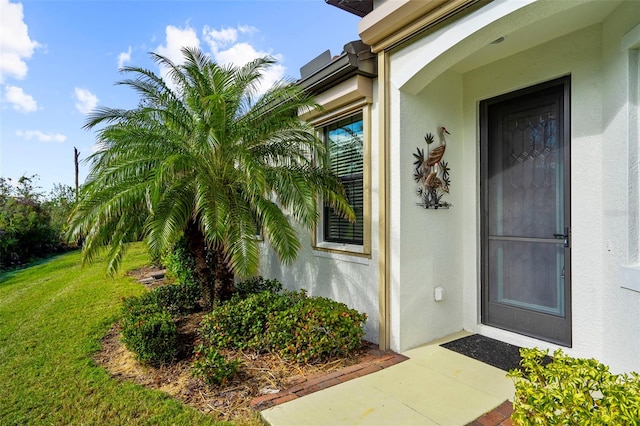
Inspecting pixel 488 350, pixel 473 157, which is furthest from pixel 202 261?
pixel 473 157

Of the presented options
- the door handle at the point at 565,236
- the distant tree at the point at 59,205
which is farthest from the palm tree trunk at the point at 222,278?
the distant tree at the point at 59,205

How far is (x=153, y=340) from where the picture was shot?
14.0 ft

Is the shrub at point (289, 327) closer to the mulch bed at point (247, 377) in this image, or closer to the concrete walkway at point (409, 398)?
the mulch bed at point (247, 377)

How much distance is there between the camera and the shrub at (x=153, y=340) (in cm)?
425

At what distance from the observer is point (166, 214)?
190 inches

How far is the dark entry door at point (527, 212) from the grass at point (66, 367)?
414 cm

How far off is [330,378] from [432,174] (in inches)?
118

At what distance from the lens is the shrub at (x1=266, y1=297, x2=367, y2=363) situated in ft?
13.5

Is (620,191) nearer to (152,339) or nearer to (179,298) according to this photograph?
(152,339)

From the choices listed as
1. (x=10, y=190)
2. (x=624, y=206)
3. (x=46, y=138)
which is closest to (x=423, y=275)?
(x=624, y=206)

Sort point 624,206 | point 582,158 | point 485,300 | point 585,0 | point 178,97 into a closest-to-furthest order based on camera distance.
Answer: point 585,0 → point 624,206 → point 582,158 → point 485,300 → point 178,97

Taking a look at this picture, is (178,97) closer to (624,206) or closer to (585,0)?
(585,0)

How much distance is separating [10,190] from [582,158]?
2631 cm

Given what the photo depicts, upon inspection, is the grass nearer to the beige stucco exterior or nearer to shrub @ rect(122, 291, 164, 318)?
shrub @ rect(122, 291, 164, 318)
